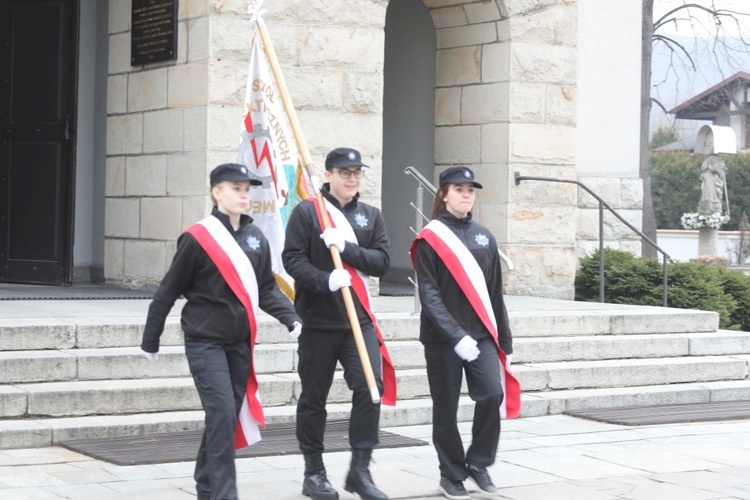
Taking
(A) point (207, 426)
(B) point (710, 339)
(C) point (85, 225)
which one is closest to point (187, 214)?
(C) point (85, 225)

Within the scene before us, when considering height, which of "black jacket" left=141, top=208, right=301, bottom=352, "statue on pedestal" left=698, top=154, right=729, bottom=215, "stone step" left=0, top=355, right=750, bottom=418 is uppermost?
"statue on pedestal" left=698, top=154, right=729, bottom=215

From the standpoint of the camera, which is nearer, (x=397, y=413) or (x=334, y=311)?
(x=334, y=311)

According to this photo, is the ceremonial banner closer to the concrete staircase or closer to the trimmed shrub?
the concrete staircase

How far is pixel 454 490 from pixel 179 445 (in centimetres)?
196

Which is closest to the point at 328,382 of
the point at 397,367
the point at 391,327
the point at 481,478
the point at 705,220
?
the point at 481,478

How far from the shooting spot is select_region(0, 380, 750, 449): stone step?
8.02 m

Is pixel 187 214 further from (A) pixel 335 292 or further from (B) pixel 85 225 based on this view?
(A) pixel 335 292

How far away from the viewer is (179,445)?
8.06 metres

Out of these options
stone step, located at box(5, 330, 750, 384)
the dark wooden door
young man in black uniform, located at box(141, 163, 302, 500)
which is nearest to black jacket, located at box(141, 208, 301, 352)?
young man in black uniform, located at box(141, 163, 302, 500)

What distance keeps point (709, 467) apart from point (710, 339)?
386cm

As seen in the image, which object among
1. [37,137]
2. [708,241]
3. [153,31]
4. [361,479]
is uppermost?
[153,31]

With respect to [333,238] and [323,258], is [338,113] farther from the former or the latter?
[333,238]

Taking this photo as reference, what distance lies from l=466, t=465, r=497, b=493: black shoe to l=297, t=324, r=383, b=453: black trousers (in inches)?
23.5

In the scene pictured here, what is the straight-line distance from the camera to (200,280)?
6367mm
